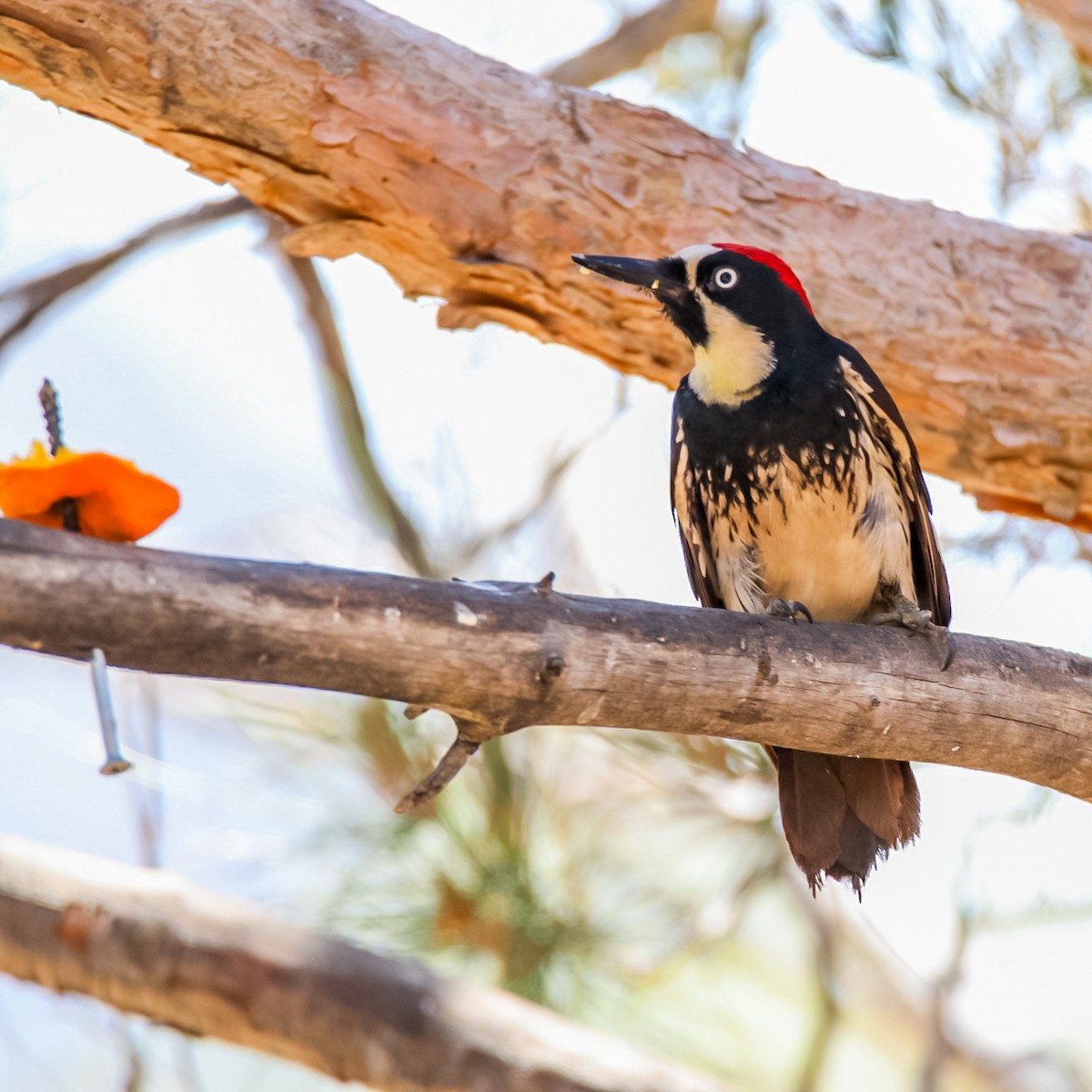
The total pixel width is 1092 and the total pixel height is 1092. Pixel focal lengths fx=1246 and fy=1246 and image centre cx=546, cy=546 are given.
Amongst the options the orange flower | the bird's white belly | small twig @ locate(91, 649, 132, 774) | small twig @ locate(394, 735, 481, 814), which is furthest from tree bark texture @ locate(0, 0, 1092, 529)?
small twig @ locate(91, 649, 132, 774)

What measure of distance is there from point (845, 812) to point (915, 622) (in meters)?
0.41

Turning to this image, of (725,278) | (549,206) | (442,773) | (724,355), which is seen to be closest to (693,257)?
(725,278)

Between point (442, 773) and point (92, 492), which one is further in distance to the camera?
point (442, 773)

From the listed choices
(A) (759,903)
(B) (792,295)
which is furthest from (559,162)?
(A) (759,903)

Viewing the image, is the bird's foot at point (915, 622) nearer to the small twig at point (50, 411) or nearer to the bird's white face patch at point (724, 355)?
the bird's white face patch at point (724, 355)

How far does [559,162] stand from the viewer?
8.79ft

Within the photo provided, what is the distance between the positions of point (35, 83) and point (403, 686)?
1566 millimetres

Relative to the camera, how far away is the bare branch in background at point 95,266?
10.4ft

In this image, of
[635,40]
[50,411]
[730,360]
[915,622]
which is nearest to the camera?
[50,411]

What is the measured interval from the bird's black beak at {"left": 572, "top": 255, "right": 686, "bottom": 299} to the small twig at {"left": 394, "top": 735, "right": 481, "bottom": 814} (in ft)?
3.69

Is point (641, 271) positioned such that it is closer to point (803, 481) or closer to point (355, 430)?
point (803, 481)

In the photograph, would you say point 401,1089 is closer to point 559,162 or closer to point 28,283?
point 559,162

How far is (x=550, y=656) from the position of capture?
1578 millimetres

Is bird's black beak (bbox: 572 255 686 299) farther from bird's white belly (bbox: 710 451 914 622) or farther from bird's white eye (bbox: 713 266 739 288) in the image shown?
bird's white belly (bbox: 710 451 914 622)
